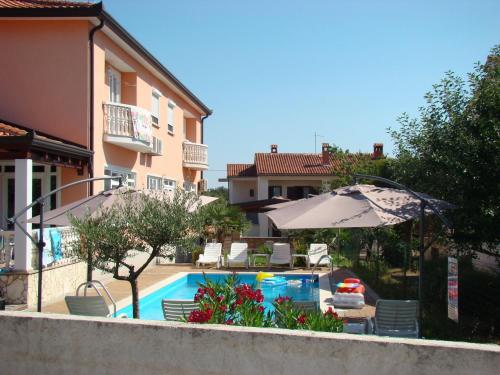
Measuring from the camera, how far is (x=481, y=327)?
32.3ft

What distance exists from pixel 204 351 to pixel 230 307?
1642 millimetres

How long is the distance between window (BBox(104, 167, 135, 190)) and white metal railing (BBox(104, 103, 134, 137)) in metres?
1.28

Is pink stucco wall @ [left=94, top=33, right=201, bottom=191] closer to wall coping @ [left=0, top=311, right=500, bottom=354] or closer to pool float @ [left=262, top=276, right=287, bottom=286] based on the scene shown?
pool float @ [left=262, top=276, right=287, bottom=286]

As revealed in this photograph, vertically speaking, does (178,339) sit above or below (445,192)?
below

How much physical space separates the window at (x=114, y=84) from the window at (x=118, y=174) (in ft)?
8.64

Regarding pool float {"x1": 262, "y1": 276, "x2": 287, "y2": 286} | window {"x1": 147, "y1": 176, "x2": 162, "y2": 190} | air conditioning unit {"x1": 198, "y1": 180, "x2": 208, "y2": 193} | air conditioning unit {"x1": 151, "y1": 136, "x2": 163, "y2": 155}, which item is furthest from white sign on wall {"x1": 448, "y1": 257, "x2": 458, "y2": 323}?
air conditioning unit {"x1": 198, "y1": 180, "x2": 208, "y2": 193}

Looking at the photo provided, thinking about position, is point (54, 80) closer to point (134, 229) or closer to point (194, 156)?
point (134, 229)

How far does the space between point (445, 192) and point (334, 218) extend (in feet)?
9.11

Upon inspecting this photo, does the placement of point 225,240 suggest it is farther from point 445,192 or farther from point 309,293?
point 445,192

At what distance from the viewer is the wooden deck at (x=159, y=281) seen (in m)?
12.1

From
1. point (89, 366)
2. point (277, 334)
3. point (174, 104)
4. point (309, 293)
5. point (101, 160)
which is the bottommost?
point (309, 293)

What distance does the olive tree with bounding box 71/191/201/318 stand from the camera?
8625 millimetres

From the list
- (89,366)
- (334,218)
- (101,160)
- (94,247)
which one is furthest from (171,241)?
(101,160)

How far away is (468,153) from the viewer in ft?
31.5
